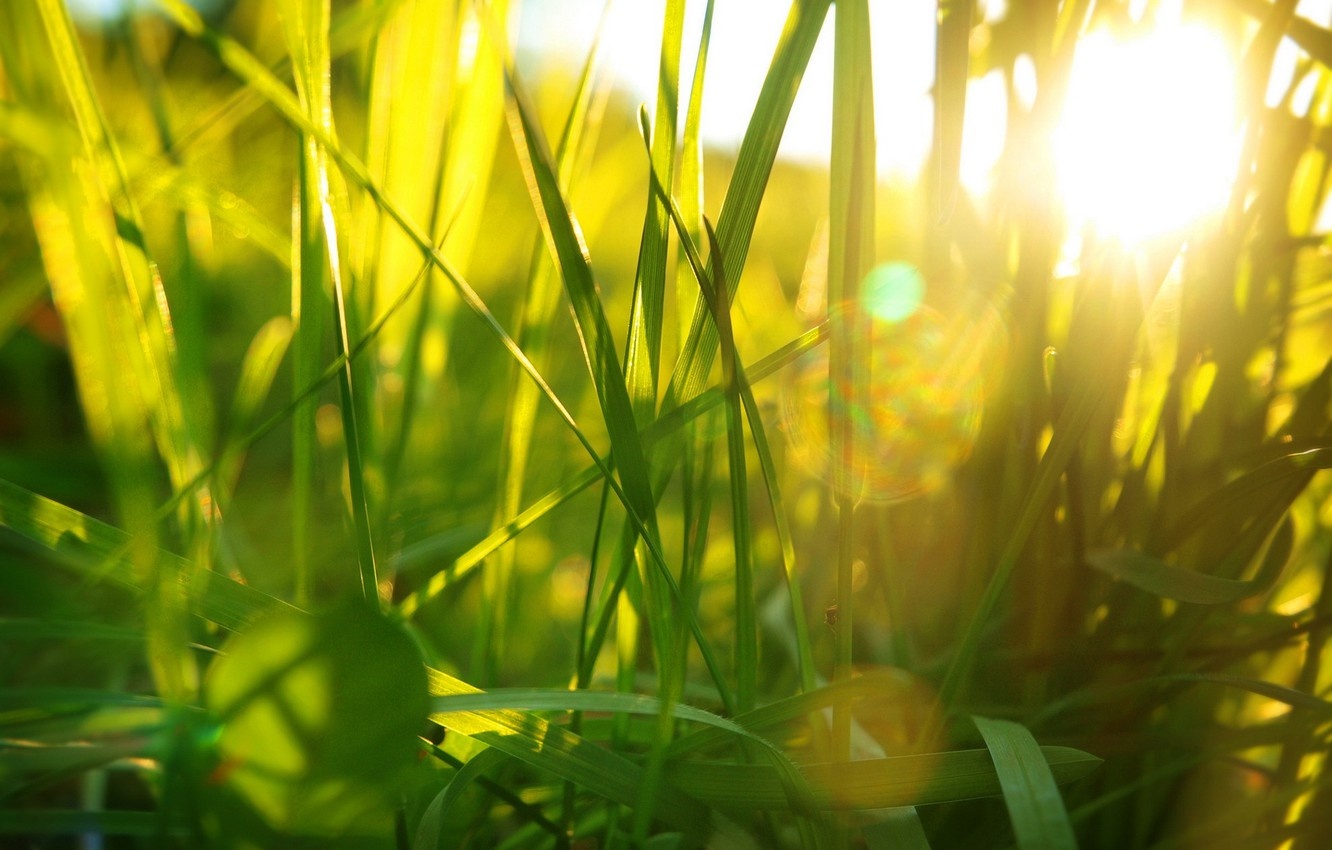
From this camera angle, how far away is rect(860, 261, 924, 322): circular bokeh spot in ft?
0.95

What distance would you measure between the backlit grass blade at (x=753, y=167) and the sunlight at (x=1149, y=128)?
14 cm

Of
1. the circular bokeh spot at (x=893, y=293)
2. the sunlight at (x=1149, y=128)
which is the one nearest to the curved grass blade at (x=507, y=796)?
the circular bokeh spot at (x=893, y=293)

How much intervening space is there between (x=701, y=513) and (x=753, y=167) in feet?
0.42

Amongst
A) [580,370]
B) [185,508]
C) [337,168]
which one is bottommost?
[185,508]

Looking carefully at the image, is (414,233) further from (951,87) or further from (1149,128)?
(1149,128)

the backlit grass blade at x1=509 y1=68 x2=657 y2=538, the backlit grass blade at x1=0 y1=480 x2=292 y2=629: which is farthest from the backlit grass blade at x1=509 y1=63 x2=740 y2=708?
the backlit grass blade at x1=0 y1=480 x2=292 y2=629

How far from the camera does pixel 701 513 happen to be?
12.7 inches

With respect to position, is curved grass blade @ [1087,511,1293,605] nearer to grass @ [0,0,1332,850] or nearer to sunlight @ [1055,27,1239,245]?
grass @ [0,0,1332,850]

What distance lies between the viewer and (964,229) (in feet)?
1.37

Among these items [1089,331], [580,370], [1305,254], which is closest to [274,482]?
[580,370]

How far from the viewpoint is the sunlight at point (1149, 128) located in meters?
0.35

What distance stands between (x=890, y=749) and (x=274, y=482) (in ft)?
1.89

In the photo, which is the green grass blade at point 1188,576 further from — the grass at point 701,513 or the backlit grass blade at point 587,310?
the backlit grass blade at point 587,310

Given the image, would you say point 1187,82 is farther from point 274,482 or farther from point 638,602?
point 274,482
